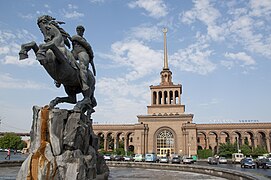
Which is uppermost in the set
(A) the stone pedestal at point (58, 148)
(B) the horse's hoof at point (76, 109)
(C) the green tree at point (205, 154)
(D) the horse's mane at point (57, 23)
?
(D) the horse's mane at point (57, 23)

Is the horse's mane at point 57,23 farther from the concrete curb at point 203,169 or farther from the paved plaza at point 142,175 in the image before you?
the concrete curb at point 203,169

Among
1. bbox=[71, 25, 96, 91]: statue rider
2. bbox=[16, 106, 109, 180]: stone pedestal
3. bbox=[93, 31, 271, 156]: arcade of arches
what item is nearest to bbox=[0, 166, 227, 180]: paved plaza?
bbox=[16, 106, 109, 180]: stone pedestal

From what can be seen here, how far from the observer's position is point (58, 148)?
763 cm

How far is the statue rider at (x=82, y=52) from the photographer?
30.0 ft

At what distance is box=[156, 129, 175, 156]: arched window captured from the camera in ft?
194

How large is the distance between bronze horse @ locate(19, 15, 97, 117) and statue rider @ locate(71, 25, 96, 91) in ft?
0.65

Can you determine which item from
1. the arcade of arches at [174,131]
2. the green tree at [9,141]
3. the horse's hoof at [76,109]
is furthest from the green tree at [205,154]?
the green tree at [9,141]

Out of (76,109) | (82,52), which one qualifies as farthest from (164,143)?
(76,109)

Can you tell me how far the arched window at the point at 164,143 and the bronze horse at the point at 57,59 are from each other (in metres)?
51.7

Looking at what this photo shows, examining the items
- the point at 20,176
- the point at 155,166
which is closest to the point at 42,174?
the point at 20,176

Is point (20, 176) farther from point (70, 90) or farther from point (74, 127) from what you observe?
point (70, 90)

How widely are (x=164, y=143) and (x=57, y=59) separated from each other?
54.0 meters

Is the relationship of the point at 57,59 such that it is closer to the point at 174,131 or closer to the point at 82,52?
the point at 82,52

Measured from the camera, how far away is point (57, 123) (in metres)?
7.89
